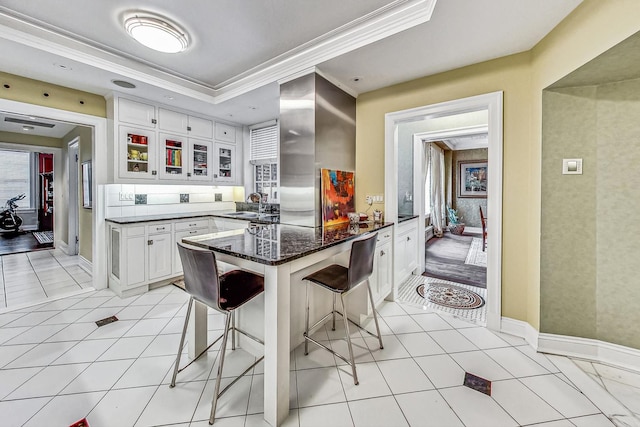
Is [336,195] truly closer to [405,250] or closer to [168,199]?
[405,250]

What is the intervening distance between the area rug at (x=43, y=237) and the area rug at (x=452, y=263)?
8412 millimetres

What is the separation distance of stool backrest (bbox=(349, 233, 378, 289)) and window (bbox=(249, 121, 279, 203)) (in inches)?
111

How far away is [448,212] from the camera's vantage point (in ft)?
25.4

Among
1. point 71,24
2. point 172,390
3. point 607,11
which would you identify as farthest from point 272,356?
point 71,24

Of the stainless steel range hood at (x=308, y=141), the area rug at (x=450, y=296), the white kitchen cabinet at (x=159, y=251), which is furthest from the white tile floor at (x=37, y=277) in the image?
the area rug at (x=450, y=296)

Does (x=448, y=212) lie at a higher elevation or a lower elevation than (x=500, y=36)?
lower

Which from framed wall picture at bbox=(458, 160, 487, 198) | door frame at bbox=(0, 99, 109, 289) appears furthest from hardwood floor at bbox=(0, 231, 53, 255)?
framed wall picture at bbox=(458, 160, 487, 198)

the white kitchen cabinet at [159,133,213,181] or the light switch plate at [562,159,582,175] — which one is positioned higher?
the white kitchen cabinet at [159,133,213,181]

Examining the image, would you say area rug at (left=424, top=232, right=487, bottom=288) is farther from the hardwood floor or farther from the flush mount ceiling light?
the hardwood floor

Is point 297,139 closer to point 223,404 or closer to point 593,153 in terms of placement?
point 223,404

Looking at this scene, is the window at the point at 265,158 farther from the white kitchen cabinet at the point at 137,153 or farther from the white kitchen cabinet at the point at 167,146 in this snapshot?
the white kitchen cabinet at the point at 137,153

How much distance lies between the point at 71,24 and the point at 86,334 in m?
2.63

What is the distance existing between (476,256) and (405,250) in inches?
92.4

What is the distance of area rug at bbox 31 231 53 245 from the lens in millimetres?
6036
